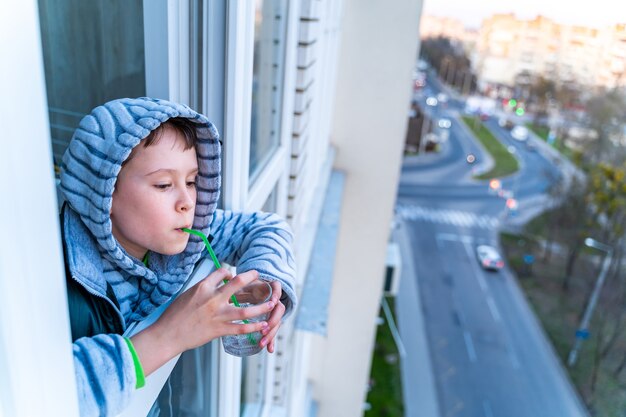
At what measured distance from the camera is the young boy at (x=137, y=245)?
678 millimetres

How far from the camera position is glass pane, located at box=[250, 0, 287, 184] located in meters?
1.70

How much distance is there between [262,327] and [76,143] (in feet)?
1.27

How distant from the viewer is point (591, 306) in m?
8.82

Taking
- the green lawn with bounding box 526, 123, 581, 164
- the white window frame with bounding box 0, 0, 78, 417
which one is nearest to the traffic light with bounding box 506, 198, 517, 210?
the green lawn with bounding box 526, 123, 581, 164

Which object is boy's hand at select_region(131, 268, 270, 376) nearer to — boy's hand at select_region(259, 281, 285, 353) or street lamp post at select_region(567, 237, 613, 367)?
boy's hand at select_region(259, 281, 285, 353)

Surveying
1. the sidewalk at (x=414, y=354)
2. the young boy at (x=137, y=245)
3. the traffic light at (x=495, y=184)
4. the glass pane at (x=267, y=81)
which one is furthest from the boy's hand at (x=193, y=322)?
the traffic light at (x=495, y=184)

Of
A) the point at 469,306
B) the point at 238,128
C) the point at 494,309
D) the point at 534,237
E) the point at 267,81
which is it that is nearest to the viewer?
the point at 238,128

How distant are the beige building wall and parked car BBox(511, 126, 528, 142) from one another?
14457 millimetres

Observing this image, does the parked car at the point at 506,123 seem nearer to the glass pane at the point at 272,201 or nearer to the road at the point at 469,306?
the road at the point at 469,306

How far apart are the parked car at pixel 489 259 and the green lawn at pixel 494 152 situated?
4.84m

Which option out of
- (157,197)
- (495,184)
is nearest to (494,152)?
(495,184)

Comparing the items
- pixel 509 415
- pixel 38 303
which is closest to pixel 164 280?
pixel 38 303

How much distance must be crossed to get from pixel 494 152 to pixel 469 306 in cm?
871

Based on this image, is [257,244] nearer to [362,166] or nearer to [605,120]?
[362,166]
